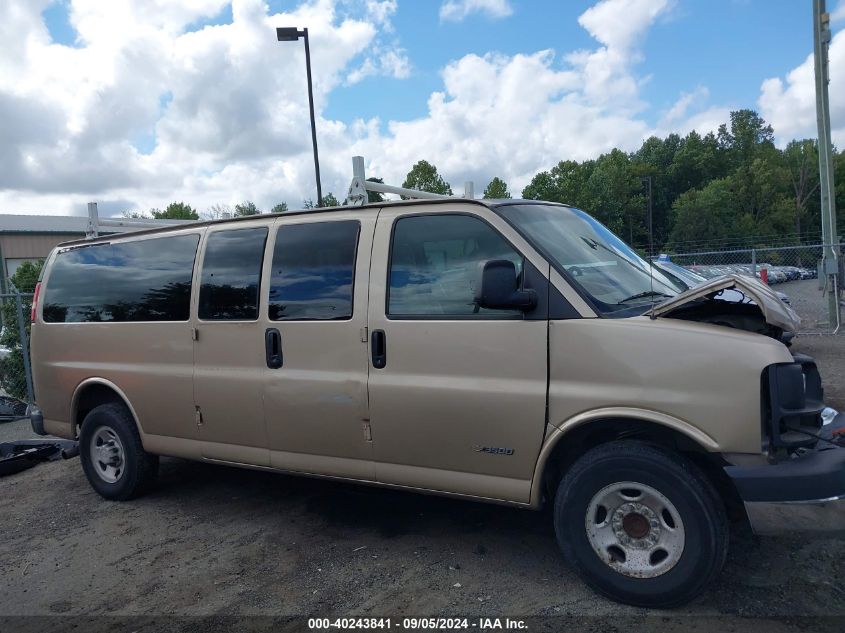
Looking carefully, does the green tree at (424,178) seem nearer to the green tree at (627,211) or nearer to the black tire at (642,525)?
the green tree at (627,211)

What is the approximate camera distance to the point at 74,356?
560 centimetres

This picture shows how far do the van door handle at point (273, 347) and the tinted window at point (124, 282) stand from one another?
2.83 ft

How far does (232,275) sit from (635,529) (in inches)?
122

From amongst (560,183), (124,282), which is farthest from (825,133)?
(560,183)

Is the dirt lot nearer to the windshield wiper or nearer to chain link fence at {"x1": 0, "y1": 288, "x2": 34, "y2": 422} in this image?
the windshield wiper

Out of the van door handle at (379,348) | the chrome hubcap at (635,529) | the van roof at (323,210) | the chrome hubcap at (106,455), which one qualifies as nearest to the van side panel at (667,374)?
the chrome hubcap at (635,529)

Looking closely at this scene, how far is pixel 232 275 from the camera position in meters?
4.70

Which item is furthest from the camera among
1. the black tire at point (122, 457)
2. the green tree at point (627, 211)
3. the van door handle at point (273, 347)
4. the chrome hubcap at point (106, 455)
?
the green tree at point (627, 211)

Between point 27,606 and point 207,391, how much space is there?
165 centimetres

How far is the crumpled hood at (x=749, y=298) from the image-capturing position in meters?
3.15

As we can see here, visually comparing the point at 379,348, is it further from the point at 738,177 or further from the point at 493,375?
the point at 738,177

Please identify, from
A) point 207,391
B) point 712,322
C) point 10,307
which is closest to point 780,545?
point 712,322

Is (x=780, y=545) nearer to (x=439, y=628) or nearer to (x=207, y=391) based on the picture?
(x=439, y=628)

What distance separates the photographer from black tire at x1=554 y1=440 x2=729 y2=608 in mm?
3141
